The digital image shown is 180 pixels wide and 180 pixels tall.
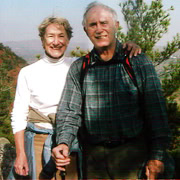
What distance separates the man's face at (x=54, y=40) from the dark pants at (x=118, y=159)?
0.73 m

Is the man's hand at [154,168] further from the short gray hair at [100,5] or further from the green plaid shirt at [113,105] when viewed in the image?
the short gray hair at [100,5]

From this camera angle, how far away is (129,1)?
367cm

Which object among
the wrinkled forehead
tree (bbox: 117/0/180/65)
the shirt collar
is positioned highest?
tree (bbox: 117/0/180/65)

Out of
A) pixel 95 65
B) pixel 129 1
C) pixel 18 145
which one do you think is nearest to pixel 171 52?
pixel 129 1

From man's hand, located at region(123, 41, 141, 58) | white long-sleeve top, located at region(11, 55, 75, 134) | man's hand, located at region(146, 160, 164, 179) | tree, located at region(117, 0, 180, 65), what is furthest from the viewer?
tree, located at region(117, 0, 180, 65)

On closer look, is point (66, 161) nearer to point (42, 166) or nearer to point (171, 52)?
point (42, 166)

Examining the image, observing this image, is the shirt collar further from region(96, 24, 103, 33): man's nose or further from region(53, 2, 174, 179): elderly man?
region(96, 24, 103, 33): man's nose

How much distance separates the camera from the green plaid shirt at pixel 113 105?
184 cm

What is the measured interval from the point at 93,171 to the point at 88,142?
0.21 meters

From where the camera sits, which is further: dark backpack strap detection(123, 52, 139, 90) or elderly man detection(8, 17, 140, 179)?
elderly man detection(8, 17, 140, 179)

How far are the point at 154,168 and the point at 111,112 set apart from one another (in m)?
0.45

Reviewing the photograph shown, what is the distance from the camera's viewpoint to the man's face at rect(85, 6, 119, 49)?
1951mm

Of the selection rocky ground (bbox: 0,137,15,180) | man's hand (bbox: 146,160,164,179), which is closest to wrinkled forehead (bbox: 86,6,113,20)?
man's hand (bbox: 146,160,164,179)

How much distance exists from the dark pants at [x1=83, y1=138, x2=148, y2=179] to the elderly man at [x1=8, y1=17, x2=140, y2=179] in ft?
0.85
